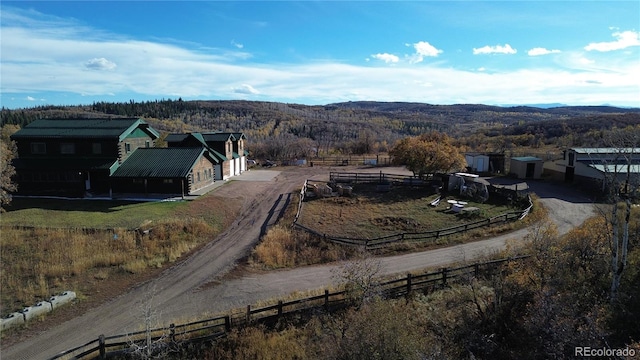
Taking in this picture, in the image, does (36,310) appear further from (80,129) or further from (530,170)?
(530,170)

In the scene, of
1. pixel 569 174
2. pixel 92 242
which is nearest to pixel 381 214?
pixel 92 242

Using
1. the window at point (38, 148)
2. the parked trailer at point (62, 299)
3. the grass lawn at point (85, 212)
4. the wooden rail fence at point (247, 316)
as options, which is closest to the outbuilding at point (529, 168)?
the wooden rail fence at point (247, 316)

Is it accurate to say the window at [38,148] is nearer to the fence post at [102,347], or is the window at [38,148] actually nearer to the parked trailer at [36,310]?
the parked trailer at [36,310]

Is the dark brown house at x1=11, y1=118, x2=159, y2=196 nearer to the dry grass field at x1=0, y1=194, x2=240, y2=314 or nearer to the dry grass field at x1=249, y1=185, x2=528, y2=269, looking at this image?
the dry grass field at x1=0, y1=194, x2=240, y2=314

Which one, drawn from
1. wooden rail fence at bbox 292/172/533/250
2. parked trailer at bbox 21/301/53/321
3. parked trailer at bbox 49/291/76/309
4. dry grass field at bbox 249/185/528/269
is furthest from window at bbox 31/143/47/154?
parked trailer at bbox 21/301/53/321

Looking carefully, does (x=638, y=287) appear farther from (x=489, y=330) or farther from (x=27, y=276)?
(x=27, y=276)
